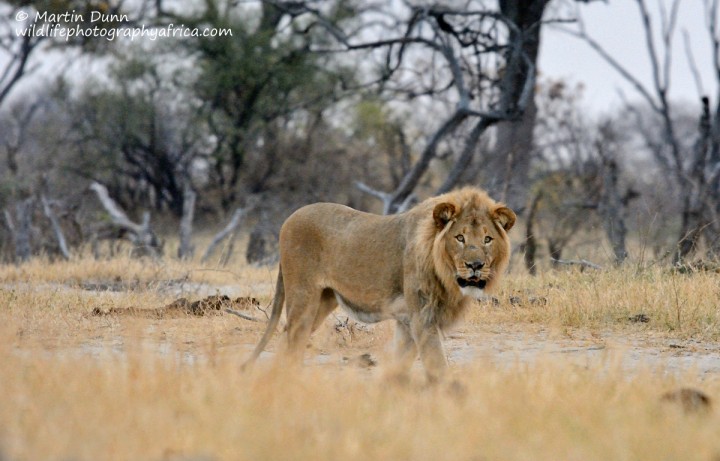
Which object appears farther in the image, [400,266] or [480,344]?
[480,344]

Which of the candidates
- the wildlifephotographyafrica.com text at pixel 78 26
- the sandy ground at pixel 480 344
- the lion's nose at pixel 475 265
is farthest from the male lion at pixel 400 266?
the wildlifephotographyafrica.com text at pixel 78 26

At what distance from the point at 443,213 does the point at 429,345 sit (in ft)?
2.15

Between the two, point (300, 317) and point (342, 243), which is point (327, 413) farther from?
point (342, 243)

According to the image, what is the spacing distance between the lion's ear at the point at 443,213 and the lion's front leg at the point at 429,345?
49 centimetres

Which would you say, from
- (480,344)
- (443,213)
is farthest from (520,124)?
(443,213)

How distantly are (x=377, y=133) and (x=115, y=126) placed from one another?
5.35m

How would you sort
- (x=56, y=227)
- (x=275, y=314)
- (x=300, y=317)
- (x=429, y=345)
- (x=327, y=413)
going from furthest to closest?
(x=56, y=227) → (x=275, y=314) → (x=300, y=317) → (x=429, y=345) → (x=327, y=413)

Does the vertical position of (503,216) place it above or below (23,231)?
above

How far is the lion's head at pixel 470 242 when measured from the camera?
4781 mm

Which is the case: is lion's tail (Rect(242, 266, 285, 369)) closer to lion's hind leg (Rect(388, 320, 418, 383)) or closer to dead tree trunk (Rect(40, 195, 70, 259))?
lion's hind leg (Rect(388, 320, 418, 383))

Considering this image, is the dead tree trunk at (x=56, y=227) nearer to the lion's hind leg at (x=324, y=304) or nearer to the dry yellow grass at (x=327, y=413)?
the dry yellow grass at (x=327, y=413)

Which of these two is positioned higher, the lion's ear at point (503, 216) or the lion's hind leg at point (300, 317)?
the lion's ear at point (503, 216)

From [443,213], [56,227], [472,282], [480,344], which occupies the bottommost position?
[480,344]

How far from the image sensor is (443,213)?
4.91m
